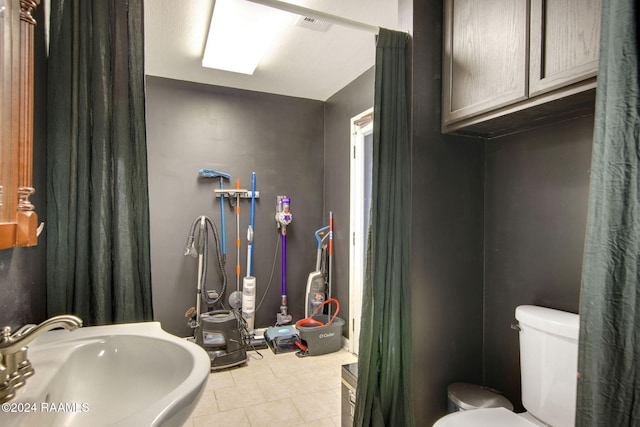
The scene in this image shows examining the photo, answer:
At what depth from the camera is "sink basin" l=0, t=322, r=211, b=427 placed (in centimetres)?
75

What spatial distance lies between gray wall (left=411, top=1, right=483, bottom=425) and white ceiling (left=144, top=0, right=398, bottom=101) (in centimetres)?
66

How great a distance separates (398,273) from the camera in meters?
1.62

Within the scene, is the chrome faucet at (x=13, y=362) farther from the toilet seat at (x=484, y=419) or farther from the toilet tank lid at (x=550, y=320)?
the toilet tank lid at (x=550, y=320)

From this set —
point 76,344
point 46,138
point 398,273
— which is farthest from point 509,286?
point 46,138

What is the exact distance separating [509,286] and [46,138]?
2090mm

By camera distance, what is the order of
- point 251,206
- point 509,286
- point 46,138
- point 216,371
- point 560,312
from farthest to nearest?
point 251,206
point 216,371
point 509,286
point 560,312
point 46,138

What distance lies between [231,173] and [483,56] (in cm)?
259

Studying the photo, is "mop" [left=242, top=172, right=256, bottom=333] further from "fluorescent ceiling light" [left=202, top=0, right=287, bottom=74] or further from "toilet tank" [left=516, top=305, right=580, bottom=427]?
"toilet tank" [left=516, top=305, right=580, bottom=427]

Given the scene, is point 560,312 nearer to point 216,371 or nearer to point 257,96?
point 216,371

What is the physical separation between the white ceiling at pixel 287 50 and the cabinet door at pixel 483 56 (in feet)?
2.02

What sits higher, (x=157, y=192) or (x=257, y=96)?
(x=257, y=96)

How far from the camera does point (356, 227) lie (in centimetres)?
318

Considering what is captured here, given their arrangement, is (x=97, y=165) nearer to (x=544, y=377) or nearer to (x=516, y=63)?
(x=516, y=63)

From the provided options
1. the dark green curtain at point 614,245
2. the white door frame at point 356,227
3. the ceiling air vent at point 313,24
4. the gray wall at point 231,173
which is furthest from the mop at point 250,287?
the dark green curtain at point 614,245
